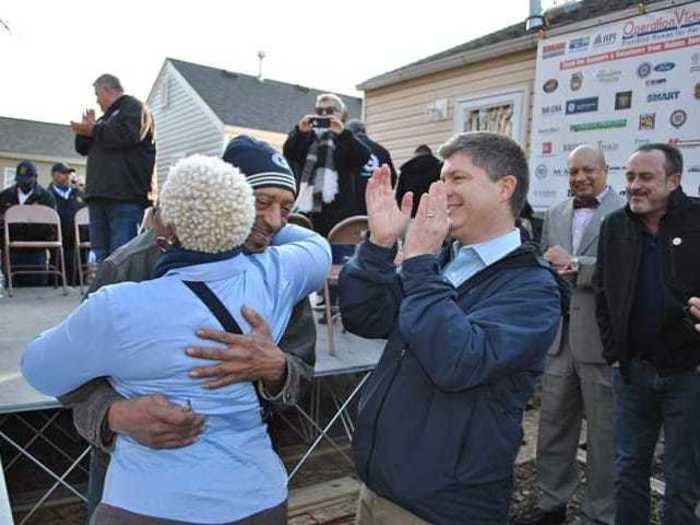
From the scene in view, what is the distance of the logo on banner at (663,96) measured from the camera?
6.03 metres

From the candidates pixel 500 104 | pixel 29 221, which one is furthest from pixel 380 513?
pixel 500 104

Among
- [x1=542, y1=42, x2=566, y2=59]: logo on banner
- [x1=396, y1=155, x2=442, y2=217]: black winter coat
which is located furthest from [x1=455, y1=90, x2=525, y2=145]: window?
[x1=396, y1=155, x2=442, y2=217]: black winter coat

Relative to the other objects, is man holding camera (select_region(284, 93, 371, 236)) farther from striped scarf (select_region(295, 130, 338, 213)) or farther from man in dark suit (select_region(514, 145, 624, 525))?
man in dark suit (select_region(514, 145, 624, 525))

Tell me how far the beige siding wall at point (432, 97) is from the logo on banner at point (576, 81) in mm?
764

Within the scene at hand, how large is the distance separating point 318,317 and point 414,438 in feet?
11.5

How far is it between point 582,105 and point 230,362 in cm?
670

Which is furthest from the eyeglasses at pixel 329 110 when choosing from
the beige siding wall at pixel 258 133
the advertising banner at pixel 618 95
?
the beige siding wall at pixel 258 133

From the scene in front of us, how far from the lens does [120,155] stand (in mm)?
4418

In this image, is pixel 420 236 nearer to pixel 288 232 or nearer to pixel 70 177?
pixel 288 232

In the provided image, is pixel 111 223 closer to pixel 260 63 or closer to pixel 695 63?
pixel 695 63

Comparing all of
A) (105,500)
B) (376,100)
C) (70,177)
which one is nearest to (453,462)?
(105,500)

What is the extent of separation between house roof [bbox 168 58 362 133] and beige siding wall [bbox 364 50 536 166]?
1031cm

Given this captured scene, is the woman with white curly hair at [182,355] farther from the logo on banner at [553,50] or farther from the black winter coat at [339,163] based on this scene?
the logo on banner at [553,50]

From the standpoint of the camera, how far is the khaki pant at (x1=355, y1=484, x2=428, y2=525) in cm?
161
